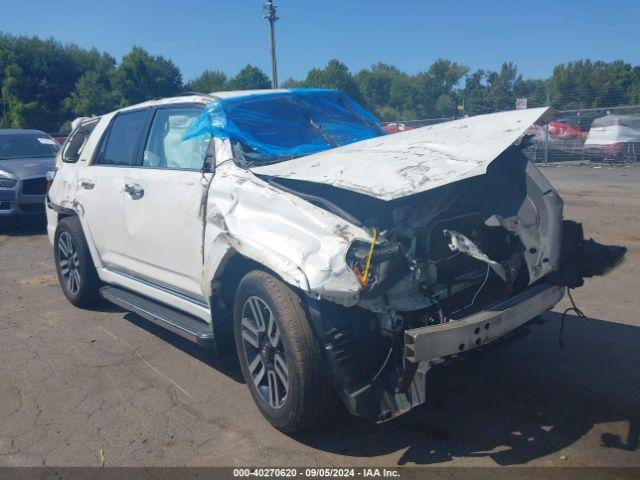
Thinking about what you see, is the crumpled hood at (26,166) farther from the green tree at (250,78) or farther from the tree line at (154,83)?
the green tree at (250,78)

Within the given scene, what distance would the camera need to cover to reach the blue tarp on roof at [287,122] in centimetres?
421

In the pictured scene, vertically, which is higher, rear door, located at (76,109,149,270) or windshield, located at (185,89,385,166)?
windshield, located at (185,89,385,166)

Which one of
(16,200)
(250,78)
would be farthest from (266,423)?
(250,78)

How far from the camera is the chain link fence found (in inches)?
711

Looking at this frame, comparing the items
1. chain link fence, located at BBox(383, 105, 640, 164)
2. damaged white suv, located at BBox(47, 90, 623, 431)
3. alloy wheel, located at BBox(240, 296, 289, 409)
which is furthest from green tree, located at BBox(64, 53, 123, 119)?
alloy wheel, located at BBox(240, 296, 289, 409)

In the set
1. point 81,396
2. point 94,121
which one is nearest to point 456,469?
point 81,396

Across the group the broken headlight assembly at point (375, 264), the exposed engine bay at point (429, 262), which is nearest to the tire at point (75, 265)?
the exposed engine bay at point (429, 262)

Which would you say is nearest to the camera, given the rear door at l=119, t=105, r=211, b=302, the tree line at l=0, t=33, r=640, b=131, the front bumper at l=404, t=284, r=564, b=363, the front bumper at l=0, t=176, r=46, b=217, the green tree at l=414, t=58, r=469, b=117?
the front bumper at l=404, t=284, r=564, b=363

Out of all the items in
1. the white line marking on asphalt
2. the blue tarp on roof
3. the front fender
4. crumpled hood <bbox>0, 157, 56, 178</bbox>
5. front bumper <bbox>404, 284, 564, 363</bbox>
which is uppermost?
the blue tarp on roof

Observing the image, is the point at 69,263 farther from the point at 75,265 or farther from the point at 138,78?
the point at 138,78

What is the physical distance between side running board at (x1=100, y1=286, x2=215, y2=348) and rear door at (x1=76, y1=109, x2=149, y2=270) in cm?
25

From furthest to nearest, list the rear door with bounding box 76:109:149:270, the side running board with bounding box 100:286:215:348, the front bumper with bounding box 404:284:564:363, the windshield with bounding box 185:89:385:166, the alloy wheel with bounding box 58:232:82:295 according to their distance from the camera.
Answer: the alloy wheel with bounding box 58:232:82:295, the rear door with bounding box 76:109:149:270, the windshield with bounding box 185:89:385:166, the side running board with bounding box 100:286:215:348, the front bumper with bounding box 404:284:564:363

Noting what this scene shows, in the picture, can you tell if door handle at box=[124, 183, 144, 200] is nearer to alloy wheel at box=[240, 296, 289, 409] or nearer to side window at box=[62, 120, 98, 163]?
alloy wheel at box=[240, 296, 289, 409]

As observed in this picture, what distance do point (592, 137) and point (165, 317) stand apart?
58.4 feet
